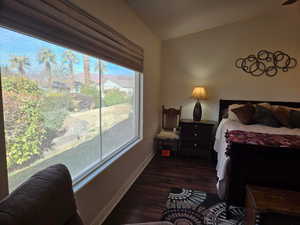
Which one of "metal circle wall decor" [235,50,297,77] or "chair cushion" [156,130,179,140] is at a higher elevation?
"metal circle wall decor" [235,50,297,77]

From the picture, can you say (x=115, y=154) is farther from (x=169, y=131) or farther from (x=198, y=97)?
(x=198, y=97)

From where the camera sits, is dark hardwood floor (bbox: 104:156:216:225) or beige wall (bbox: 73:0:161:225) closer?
beige wall (bbox: 73:0:161:225)

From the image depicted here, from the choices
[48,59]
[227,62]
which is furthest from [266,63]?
[48,59]

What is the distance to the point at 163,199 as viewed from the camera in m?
2.34

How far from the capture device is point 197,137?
145 inches

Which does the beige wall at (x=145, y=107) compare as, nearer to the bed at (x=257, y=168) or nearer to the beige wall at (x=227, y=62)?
the beige wall at (x=227, y=62)

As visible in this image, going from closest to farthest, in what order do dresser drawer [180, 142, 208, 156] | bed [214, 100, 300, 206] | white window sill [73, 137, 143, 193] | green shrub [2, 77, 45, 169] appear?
green shrub [2, 77, 45, 169], white window sill [73, 137, 143, 193], bed [214, 100, 300, 206], dresser drawer [180, 142, 208, 156]

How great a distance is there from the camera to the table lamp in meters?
3.78

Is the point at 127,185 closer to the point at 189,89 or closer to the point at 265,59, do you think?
the point at 189,89

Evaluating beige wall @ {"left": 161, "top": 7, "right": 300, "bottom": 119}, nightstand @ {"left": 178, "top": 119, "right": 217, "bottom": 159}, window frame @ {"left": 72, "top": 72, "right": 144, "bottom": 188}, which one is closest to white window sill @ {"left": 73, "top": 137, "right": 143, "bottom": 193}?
window frame @ {"left": 72, "top": 72, "right": 144, "bottom": 188}

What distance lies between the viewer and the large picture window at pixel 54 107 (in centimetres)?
108

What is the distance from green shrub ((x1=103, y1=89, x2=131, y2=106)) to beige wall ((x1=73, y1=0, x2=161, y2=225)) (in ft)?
2.07

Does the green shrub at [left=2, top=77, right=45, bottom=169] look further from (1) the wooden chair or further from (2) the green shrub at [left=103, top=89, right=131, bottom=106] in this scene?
(1) the wooden chair

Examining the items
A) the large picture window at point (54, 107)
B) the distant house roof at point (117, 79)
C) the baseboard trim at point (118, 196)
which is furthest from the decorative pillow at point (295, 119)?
the large picture window at point (54, 107)
